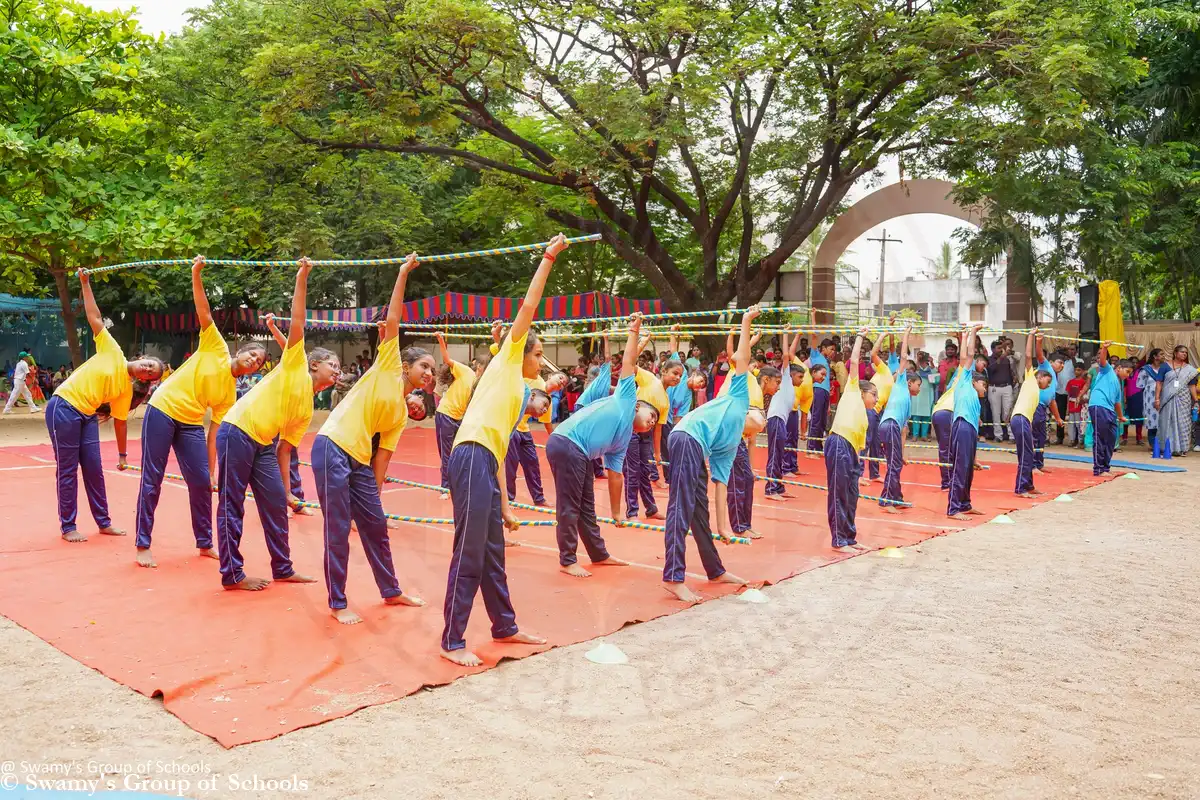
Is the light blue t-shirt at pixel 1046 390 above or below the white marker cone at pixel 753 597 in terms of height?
above

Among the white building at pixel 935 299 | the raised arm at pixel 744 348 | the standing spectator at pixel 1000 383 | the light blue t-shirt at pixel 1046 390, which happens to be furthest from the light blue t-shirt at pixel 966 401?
the white building at pixel 935 299

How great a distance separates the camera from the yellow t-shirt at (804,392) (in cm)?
1200

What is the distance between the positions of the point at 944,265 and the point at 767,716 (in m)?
39.7

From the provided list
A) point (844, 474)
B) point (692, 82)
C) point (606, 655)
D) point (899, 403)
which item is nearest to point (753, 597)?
point (606, 655)

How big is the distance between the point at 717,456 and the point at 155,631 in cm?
368

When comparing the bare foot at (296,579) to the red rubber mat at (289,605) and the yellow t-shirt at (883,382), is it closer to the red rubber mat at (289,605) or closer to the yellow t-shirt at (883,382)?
the red rubber mat at (289,605)

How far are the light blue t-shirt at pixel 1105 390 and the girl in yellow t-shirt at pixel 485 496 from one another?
10.3 meters

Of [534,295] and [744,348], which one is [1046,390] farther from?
[534,295]

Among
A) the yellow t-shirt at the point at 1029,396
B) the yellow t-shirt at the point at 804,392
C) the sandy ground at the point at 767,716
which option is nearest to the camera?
the sandy ground at the point at 767,716

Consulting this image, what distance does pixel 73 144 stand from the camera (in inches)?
602

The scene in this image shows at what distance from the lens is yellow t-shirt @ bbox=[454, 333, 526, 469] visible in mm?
4797

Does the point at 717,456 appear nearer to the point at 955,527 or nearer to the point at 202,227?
the point at 955,527

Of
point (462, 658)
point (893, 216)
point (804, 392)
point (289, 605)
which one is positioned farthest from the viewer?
point (893, 216)

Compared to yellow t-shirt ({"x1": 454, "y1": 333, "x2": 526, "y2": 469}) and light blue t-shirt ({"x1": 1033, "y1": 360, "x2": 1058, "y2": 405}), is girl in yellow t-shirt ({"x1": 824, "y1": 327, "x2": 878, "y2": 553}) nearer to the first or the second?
yellow t-shirt ({"x1": 454, "y1": 333, "x2": 526, "y2": 469})
